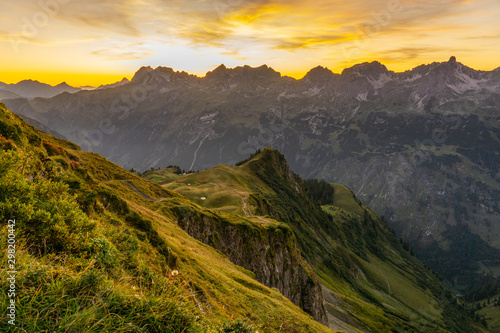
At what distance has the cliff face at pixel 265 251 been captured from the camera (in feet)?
206

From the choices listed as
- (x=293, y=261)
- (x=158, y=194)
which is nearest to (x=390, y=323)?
(x=293, y=261)

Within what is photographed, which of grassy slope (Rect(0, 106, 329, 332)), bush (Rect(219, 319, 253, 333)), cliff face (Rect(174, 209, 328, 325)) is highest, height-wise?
grassy slope (Rect(0, 106, 329, 332))

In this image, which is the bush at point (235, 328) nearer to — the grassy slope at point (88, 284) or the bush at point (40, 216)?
the grassy slope at point (88, 284)

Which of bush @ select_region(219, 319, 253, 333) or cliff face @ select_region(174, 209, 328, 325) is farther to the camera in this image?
cliff face @ select_region(174, 209, 328, 325)

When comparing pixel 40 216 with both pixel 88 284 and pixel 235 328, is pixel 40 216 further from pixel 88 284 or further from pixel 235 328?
pixel 235 328

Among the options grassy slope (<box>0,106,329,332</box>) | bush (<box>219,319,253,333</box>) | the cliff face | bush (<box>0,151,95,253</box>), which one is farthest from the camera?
the cliff face

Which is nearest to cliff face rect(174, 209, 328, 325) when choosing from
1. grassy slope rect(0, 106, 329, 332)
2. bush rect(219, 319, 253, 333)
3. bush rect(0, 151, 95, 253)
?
grassy slope rect(0, 106, 329, 332)

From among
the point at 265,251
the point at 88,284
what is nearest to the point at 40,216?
the point at 88,284

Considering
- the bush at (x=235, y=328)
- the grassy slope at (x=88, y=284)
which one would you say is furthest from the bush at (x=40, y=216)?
the bush at (x=235, y=328)

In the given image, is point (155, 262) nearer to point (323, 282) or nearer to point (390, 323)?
point (323, 282)

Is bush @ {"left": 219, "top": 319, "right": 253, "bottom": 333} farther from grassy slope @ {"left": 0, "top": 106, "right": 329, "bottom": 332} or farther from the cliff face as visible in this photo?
the cliff face

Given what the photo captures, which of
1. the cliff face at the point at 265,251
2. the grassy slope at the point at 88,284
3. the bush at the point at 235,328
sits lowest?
the cliff face at the point at 265,251

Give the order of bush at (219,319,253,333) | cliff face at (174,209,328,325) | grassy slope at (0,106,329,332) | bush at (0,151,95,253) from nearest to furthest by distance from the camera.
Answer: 1. grassy slope at (0,106,329,332)
2. bush at (0,151,95,253)
3. bush at (219,319,253,333)
4. cliff face at (174,209,328,325)

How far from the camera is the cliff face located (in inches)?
2478
